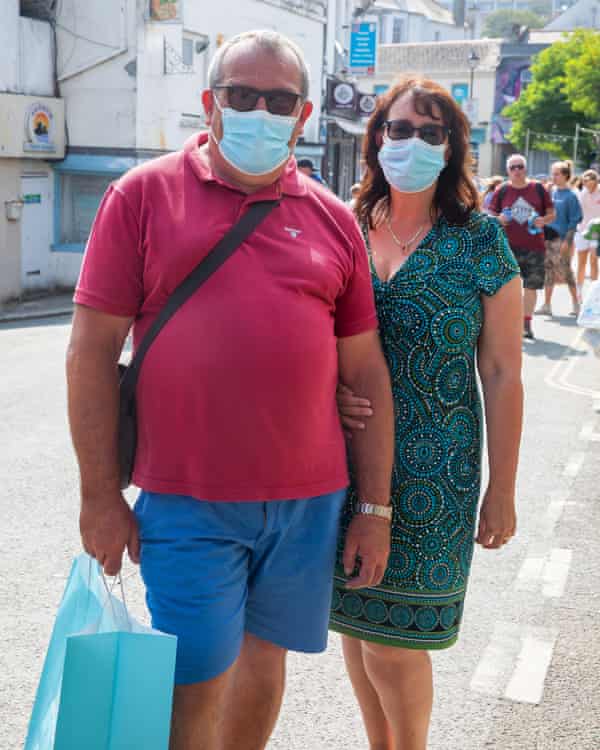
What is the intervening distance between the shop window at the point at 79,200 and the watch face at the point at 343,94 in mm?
13475

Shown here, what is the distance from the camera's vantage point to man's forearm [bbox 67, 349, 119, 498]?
8.14 feet

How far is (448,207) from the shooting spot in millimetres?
3064

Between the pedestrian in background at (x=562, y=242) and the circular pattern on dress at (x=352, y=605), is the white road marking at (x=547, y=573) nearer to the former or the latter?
the circular pattern on dress at (x=352, y=605)

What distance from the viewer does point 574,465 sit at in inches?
281

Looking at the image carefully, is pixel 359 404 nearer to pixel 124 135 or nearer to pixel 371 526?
pixel 371 526

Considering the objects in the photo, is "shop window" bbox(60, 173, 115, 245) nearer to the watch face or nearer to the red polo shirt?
the watch face

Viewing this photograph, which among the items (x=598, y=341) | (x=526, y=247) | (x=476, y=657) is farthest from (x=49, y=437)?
(x=526, y=247)

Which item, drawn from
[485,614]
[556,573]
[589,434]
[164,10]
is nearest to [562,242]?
[589,434]

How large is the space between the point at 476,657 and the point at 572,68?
48.7 metres

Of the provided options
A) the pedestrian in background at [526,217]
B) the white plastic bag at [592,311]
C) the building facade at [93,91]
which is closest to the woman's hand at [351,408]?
the white plastic bag at [592,311]

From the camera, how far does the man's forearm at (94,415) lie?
8.14 feet

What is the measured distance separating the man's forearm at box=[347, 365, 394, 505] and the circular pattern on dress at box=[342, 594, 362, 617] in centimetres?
35

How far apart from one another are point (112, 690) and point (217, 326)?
0.80 m

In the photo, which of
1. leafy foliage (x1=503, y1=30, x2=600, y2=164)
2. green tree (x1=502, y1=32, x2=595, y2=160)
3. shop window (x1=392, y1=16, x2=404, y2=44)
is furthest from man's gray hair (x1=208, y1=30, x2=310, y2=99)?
shop window (x1=392, y1=16, x2=404, y2=44)
